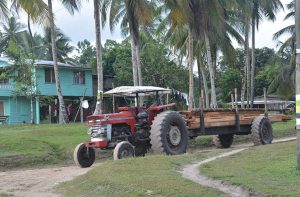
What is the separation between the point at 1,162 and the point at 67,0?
13.9 m

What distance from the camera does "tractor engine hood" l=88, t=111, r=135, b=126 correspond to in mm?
16094

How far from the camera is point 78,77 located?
1909 inches

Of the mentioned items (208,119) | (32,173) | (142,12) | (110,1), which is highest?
(110,1)

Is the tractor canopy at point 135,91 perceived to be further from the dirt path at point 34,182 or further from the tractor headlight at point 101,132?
the dirt path at point 34,182

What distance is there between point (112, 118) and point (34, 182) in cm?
376

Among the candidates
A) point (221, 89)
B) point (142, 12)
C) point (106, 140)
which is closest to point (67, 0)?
point (142, 12)

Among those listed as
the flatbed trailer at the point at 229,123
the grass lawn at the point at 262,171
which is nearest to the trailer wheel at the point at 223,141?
the flatbed trailer at the point at 229,123

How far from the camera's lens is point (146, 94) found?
1798 centimetres

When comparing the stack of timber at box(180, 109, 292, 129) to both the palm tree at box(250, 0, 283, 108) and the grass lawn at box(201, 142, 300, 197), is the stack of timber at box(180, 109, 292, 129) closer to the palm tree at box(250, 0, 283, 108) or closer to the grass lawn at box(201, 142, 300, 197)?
the grass lawn at box(201, 142, 300, 197)

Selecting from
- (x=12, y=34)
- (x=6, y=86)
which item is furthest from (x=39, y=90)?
(x=12, y=34)

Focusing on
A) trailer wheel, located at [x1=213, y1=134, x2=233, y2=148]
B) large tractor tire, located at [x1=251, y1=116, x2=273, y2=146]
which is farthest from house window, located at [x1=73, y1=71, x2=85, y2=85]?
large tractor tire, located at [x1=251, y1=116, x2=273, y2=146]

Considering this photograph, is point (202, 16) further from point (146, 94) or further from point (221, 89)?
point (221, 89)

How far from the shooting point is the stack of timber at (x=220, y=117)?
18656mm

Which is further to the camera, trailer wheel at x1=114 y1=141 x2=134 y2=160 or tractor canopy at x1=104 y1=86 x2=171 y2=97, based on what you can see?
tractor canopy at x1=104 y1=86 x2=171 y2=97
